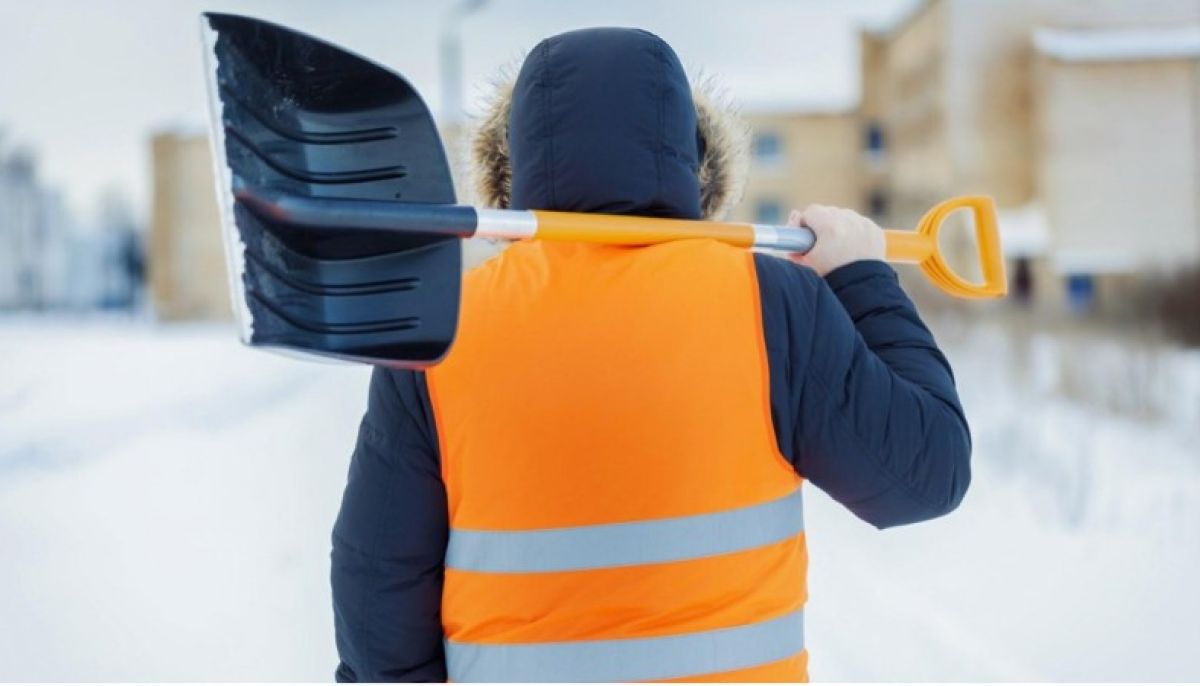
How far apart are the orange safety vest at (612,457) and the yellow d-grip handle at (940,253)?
82cm

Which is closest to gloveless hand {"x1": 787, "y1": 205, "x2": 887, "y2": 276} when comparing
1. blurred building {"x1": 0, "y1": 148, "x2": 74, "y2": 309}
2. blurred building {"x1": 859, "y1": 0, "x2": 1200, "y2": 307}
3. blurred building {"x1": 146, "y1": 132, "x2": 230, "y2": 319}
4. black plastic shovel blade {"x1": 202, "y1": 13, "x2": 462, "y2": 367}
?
black plastic shovel blade {"x1": 202, "y1": 13, "x2": 462, "y2": 367}

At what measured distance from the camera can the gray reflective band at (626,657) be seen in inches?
51.4

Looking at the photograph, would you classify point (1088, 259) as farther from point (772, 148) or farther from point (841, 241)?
point (841, 241)

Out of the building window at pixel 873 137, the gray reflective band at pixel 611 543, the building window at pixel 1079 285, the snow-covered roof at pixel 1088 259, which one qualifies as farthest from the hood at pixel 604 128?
the building window at pixel 873 137

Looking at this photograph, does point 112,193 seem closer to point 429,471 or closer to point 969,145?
point 969,145

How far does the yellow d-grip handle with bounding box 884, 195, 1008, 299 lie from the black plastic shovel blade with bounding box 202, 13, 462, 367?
94cm

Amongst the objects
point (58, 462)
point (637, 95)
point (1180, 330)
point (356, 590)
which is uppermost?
point (637, 95)

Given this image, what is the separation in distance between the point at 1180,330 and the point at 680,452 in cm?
1407

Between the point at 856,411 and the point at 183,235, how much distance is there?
3645cm

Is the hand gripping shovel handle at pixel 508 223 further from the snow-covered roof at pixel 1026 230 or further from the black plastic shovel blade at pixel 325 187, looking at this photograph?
the snow-covered roof at pixel 1026 230

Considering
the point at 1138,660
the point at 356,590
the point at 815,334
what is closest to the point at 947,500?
the point at 815,334

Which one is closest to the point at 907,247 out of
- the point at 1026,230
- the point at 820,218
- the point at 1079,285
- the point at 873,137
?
the point at 820,218

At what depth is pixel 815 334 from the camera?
1344 mm

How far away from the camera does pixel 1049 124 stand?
28297mm
